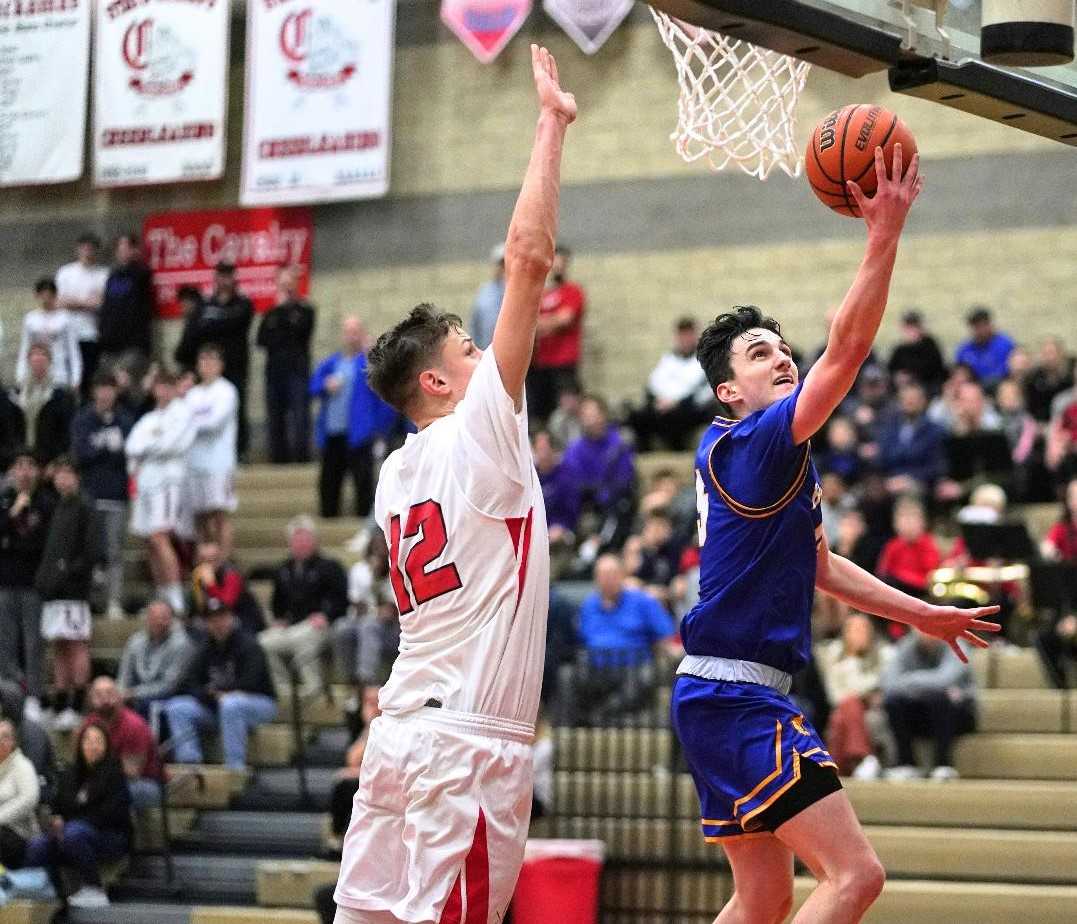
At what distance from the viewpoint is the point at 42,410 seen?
57.4ft

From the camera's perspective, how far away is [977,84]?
6152mm

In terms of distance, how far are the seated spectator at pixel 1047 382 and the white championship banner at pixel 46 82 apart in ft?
35.8

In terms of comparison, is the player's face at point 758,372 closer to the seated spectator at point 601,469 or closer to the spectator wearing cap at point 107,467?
the seated spectator at point 601,469

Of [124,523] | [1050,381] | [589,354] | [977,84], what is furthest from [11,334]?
[977,84]

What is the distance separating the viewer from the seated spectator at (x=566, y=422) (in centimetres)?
1631

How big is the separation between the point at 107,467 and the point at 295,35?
18.0 ft

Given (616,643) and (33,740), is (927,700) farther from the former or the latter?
(33,740)

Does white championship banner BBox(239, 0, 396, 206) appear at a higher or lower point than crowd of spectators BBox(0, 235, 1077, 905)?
higher

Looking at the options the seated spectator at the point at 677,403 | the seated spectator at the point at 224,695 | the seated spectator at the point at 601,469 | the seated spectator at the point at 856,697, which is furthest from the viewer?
the seated spectator at the point at 677,403

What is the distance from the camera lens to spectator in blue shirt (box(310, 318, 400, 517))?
17266mm

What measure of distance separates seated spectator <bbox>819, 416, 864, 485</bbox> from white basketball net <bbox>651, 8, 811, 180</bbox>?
752cm

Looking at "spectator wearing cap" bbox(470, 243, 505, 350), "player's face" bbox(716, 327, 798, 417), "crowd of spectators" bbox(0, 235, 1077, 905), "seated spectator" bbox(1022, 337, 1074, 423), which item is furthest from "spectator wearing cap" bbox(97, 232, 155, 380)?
"player's face" bbox(716, 327, 798, 417)

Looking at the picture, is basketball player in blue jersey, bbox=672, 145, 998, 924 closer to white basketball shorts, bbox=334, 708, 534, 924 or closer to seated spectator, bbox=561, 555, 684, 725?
white basketball shorts, bbox=334, 708, 534, 924

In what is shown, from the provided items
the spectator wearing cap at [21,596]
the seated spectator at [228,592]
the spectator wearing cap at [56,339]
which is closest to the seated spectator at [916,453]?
the seated spectator at [228,592]
